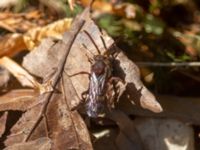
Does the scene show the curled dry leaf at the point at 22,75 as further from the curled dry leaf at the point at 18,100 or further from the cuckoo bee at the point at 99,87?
the cuckoo bee at the point at 99,87

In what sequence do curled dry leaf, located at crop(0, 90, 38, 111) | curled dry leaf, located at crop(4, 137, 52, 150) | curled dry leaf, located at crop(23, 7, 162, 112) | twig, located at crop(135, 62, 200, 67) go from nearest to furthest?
1. curled dry leaf, located at crop(4, 137, 52, 150)
2. curled dry leaf, located at crop(23, 7, 162, 112)
3. curled dry leaf, located at crop(0, 90, 38, 111)
4. twig, located at crop(135, 62, 200, 67)

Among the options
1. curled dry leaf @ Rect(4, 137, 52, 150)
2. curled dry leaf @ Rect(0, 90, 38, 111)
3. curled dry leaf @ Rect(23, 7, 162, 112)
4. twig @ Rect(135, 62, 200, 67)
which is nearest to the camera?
curled dry leaf @ Rect(4, 137, 52, 150)

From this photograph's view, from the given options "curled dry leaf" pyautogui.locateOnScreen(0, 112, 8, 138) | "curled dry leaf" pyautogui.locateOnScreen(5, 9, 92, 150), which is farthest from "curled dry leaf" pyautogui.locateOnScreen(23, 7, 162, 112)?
"curled dry leaf" pyautogui.locateOnScreen(0, 112, 8, 138)

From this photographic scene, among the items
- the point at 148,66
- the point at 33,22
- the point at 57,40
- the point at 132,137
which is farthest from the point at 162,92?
the point at 33,22

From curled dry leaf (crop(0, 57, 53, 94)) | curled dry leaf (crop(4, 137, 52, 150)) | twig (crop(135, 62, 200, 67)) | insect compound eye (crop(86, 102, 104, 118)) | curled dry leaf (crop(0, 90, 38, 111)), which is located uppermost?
curled dry leaf (crop(0, 57, 53, 94))

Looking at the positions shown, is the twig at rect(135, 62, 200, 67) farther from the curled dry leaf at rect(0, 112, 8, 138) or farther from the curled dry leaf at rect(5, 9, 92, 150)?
the curled dry leaf at rect(0, 112, 8, 138)

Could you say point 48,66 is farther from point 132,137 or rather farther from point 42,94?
point 132,137

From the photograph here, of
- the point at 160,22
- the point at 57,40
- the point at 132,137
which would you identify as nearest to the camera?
the point at 132,137

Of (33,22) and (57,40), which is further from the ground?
(33,22)
